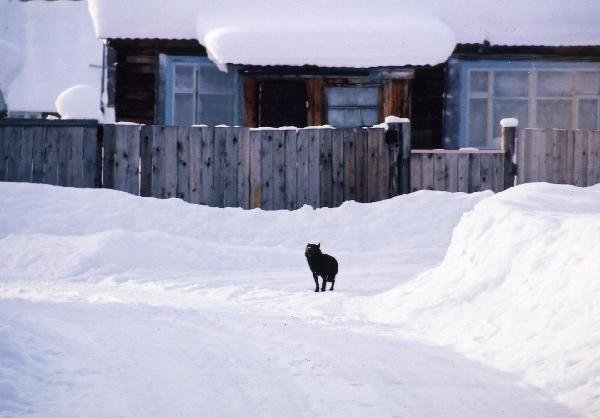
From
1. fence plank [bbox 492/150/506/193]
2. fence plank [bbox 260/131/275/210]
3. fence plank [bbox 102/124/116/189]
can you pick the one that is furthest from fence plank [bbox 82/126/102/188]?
fence plank [bbox 492/150/506/193]

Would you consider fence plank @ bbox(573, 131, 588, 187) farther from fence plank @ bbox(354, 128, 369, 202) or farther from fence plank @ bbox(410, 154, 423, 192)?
fence plank @ bbox(354, 128, 369, 202)

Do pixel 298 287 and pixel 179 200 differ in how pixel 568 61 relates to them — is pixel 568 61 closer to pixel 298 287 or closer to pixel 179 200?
pixel 179 200

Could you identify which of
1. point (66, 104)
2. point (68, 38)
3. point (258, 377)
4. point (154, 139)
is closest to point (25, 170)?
point (154, 139)

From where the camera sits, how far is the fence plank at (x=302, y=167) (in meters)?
13.9

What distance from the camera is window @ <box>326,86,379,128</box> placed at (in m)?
17.8

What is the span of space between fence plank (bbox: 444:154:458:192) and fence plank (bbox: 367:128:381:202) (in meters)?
1.25

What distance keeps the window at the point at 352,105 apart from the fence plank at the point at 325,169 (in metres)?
4.03

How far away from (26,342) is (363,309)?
10.3 feet

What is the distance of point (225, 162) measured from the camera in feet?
45.7

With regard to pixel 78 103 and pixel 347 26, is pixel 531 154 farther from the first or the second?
pixel 78 103

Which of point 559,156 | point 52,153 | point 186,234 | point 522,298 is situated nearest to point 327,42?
point 559,156

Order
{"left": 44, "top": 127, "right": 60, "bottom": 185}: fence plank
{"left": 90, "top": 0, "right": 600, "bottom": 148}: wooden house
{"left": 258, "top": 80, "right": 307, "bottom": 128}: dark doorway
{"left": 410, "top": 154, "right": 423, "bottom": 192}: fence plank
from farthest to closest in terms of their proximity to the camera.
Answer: {"left": 258, "top": 80, "right": 307, "bottom": 128}: dark doorway → {"left": 90, "top": 0, "right": 600, "bottom": 148}: wooden house → {"left": 410, "top": 154, "right": 423, "bottom": 192}: fence plank → {"left": 44, "top": 127, "right": 60, "bottom": 185}: fence plank

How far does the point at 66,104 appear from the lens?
36906mm

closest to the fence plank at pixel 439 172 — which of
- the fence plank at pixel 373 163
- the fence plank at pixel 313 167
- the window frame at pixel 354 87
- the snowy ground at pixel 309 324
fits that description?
the fence plank at pixel 373 163
